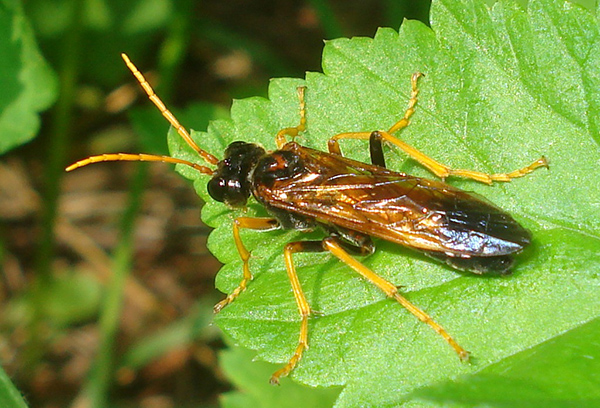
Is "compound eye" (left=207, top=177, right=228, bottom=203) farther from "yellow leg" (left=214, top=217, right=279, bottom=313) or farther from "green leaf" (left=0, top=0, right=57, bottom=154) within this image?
"green leaf" (left=0, top=0, right=57, bottom=154)

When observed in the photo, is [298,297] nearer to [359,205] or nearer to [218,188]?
[359,205]

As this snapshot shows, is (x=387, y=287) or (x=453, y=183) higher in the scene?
(x=453, y=183)

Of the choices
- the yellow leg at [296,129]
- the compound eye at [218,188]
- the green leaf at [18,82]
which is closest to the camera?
the yellow leg at [296,129]

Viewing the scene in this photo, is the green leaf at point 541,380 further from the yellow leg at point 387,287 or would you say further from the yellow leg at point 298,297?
the yellow leg at point 298,297

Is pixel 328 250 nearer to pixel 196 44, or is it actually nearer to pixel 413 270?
pixel 413 270

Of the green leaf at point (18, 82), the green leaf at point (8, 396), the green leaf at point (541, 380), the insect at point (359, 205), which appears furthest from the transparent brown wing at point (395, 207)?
the green leaf at point (18, 82)

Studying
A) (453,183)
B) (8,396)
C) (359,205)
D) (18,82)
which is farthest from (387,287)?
(18,82)

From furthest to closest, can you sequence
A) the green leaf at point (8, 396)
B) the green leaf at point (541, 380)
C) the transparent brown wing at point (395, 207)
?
1. the green leaf at point (8, 396)
2. the transparent brown wing at point (395, 207)
3. the green leaf at point (541, 380)
